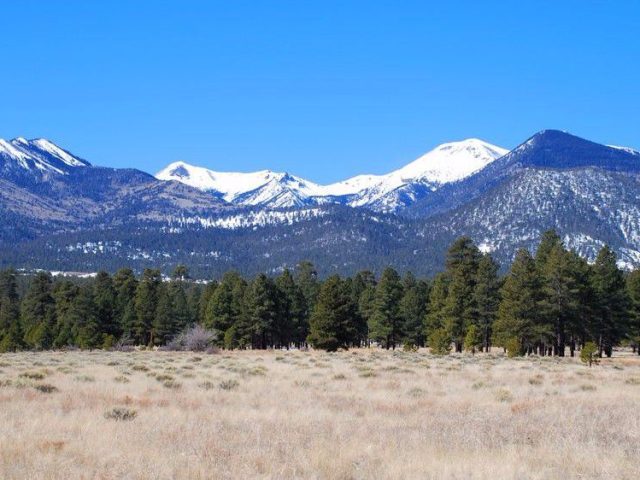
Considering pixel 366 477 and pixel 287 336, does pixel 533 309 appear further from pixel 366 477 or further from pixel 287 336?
pixel 366 477

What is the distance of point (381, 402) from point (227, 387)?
6060mm

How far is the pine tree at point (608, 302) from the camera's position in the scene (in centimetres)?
5853

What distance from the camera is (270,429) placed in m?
13.8

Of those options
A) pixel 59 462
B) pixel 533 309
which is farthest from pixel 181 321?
pixel 59 462

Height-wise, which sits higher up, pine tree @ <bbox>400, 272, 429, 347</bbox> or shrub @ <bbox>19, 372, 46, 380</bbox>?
pine tree @ <bbox>400, 272, 429, 347</bbox>

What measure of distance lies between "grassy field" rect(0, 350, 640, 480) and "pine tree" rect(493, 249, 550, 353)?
3053 cm

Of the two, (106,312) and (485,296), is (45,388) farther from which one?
(106,312)

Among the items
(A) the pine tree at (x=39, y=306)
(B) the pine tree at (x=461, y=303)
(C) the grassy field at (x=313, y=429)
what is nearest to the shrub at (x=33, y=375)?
(C) the grassy field at (x=313, y=429)

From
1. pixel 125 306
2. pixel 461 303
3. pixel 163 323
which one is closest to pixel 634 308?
pixel 461 303

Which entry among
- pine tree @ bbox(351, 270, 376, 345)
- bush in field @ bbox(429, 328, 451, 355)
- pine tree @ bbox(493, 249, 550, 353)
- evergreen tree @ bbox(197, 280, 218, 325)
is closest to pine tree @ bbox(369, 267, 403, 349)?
pine tree @ bbox(351, 270, 376, 345)

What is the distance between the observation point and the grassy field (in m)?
9.84

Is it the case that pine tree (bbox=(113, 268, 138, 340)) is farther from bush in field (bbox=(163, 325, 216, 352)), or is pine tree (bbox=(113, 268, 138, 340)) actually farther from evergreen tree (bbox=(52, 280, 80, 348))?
bush in field (bbox=(163, 325, 216, 352))

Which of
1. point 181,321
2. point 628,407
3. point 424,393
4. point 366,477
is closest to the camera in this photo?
point 366,477

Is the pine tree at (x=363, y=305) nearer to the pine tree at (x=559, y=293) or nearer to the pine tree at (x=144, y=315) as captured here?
the pine tree at (x=144, y=315)
